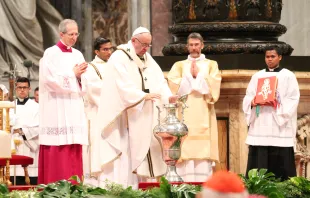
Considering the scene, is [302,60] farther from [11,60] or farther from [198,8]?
[11,60]

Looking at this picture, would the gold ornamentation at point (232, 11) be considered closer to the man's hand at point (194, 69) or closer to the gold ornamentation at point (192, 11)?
the gold ornamentation at point (192, 11)

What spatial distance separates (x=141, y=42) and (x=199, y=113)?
2.22 meters

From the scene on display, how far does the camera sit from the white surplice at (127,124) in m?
8.77

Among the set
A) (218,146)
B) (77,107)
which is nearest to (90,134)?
(77,107)

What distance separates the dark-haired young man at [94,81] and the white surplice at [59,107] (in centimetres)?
35

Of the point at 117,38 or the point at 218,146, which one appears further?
the point at 117,38

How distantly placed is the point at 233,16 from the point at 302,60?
0.93 m

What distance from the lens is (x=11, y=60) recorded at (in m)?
14.6

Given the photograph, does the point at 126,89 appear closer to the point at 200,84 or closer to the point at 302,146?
the point at 200,84

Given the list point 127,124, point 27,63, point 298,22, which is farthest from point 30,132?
point 298,22

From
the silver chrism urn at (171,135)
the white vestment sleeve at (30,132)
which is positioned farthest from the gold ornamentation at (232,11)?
the silver chrism urn at (171,135)

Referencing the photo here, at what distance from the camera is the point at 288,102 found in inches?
405

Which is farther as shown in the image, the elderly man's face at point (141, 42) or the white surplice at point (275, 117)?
the white surplice at point (275, 117)

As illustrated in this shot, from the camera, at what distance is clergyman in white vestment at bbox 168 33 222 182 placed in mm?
10531
